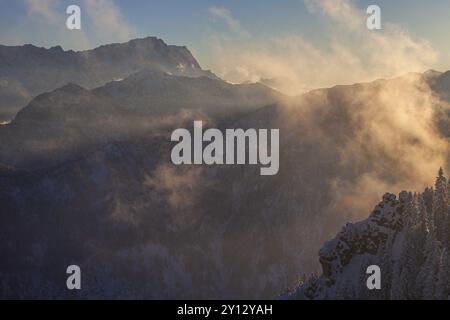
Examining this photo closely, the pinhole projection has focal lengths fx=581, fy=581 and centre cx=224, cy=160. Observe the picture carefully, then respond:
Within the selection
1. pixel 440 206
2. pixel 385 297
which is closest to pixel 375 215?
pixel 440 206

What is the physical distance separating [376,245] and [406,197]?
16.8 m

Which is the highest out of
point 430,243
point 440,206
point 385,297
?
point 440,206

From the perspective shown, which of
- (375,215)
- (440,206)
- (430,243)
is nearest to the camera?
(430,243)
